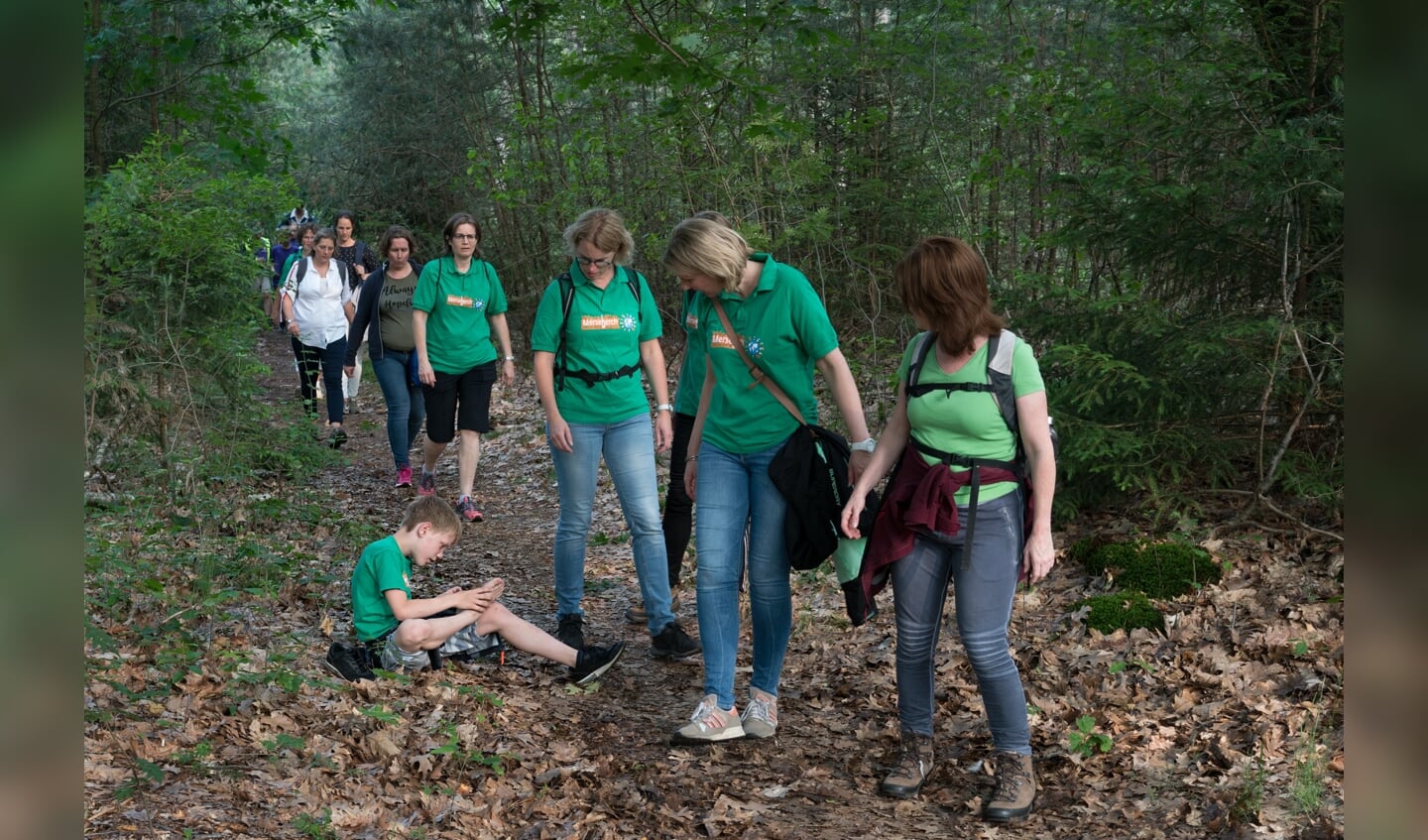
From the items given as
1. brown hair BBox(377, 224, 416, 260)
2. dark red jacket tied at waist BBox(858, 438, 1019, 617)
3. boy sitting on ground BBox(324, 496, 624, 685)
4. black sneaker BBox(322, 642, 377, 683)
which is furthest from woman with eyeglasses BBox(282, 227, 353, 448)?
dark red jacket tied at waist BBox(858, 438, 1019, 617)

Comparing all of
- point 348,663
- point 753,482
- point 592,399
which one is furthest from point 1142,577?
point 348,663

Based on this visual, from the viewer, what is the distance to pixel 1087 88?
7730 mm

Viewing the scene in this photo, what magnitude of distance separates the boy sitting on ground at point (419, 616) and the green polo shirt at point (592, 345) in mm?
948

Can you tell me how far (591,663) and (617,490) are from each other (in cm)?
94

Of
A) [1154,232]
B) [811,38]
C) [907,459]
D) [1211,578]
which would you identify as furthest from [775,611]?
[1154,232]

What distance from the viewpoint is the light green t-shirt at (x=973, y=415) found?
4219 mm

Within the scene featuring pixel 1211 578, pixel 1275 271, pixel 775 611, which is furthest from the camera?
pixel 1275 271

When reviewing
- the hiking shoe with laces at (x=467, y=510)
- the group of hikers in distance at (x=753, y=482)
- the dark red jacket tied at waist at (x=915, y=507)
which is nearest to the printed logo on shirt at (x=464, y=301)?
the hiking shoe with laces at (x=467, y=510)

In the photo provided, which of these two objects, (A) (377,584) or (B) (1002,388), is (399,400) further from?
(B) (1002,388)

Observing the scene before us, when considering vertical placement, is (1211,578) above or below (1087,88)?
below

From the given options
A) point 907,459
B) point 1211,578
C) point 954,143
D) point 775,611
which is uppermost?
point 954,143

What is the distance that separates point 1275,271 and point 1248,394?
79cm
